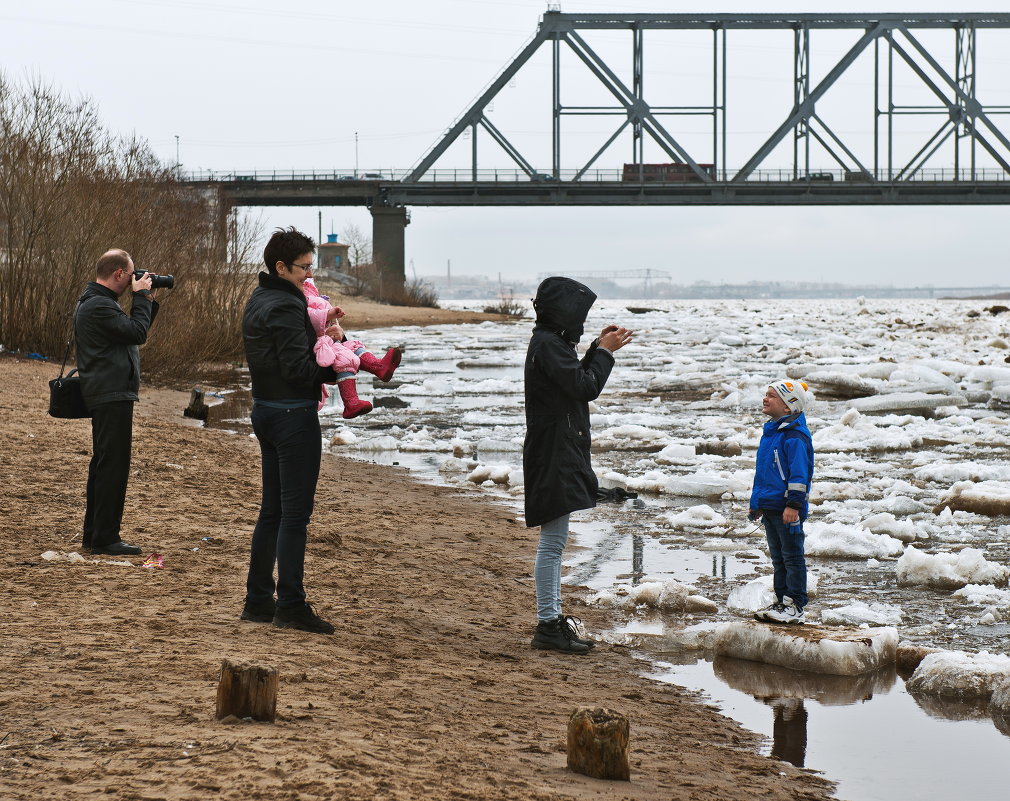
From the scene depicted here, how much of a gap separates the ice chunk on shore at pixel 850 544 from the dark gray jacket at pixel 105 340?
438cm

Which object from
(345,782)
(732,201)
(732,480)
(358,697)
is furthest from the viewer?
(732,201)

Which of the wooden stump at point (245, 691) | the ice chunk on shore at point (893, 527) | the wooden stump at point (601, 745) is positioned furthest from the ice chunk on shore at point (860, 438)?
the wooden stump at point (245, 691)

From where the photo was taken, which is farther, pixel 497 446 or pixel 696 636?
pixel 497 446

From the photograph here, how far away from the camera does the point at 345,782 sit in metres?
3.50

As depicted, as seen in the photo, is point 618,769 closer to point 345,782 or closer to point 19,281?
point 345,782

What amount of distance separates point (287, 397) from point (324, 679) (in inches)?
49.5

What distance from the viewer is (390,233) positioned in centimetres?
7212

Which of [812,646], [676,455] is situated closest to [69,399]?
[812,646]

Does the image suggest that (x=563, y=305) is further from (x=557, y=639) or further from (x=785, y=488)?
(x=557, y=639)

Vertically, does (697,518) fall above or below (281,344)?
below

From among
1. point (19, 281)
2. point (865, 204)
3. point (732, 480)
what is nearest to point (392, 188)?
point (865, 204)

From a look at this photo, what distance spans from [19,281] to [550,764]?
18.1 metres

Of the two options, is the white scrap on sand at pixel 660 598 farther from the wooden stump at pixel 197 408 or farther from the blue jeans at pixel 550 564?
the wooden stump at pixel 197 408

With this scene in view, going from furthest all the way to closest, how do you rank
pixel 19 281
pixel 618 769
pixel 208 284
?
pixel 208 284 → pixel 19 281 → pixel 618 769
